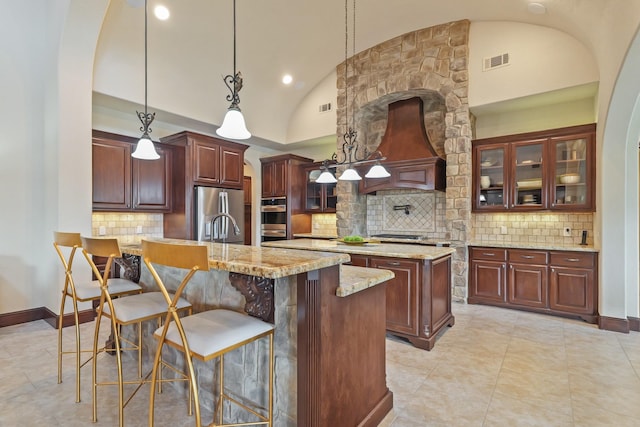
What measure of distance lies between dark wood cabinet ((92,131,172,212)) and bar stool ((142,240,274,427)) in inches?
142

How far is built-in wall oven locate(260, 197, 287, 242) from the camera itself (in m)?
6.72

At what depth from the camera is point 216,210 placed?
5195 millimetres

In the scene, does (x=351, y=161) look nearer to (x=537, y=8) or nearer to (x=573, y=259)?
(x=537, y=8)

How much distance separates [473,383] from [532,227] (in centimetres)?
326

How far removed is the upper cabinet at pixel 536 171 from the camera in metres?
4.12

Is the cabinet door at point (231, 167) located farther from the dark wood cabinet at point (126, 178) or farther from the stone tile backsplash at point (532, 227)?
the stone tile backsplash at point (532, 227)

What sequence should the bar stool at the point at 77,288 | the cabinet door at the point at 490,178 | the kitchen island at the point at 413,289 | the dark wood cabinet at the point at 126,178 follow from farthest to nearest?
the cabinet door at the point at 490,178 < the dark wood cabinet at the point at 126,178 < the kitchen island at the point at 413,289 < the bar stool at the point at 77,288

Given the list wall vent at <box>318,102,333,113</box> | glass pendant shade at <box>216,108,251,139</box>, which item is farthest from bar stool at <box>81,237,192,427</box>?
wall vent at <box>318,102,333,113</box>

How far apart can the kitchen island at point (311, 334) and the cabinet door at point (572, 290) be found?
324cm

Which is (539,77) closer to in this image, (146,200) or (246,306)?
(246,306)

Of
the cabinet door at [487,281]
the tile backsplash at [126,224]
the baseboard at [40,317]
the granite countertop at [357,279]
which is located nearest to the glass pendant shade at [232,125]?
the granite countertop at [357,279]

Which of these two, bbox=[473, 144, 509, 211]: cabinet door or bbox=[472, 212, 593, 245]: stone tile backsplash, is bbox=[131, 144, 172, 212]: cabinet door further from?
bbox=[472, 212, 593, 245]: stone tile backsplash

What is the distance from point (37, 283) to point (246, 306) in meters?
3.72

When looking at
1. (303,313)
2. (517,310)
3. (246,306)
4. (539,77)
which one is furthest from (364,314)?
(539,77)
